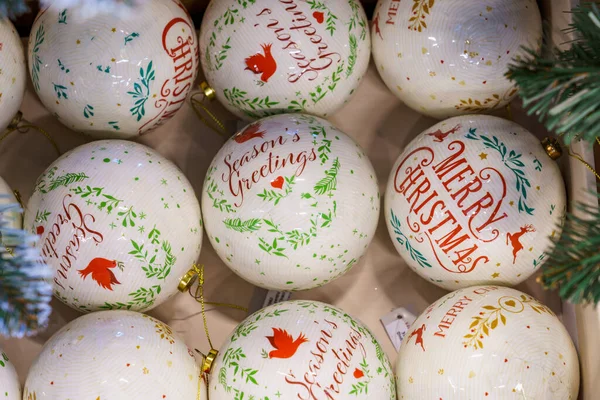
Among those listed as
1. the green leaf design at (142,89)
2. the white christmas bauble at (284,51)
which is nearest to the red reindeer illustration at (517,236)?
the white christmas bauble at (284,51)

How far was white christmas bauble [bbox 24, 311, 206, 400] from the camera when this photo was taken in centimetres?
101

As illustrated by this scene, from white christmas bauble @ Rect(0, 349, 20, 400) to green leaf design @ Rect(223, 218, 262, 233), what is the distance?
407mm

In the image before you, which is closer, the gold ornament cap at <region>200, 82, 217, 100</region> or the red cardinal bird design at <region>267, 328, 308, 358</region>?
the red cardinal bird design at <region>267, 328, 308, 358</region>

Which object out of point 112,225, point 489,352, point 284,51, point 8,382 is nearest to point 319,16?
point 284,51

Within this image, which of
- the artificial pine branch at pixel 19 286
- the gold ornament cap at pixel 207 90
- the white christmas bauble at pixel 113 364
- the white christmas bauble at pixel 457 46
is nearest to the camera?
the artificial pine branch at pixel 19 286

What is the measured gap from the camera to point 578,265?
720 millimetres

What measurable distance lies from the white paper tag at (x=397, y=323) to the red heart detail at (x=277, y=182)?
1.23 ft

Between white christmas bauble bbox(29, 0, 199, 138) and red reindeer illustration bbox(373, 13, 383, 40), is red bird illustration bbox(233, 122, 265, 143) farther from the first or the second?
red reindeer illustration bbox(373, 13, 383, 40)

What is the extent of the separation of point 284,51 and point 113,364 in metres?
0.57

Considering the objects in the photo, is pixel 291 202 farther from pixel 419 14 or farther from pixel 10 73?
pixel 10 73

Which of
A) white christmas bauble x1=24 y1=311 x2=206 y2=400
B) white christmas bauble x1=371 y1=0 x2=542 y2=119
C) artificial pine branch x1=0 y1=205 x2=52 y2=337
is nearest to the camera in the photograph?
artificial pine branch x1=0 y1=205 x2=52 y2=337

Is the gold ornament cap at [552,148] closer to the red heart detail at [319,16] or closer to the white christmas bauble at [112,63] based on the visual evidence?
the red heart detail at [319,16]

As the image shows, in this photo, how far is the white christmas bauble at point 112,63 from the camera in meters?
1.11

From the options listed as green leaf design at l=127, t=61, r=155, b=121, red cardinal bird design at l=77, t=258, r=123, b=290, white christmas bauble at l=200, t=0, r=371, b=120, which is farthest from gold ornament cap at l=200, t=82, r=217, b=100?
red cardinal bird design at l=77, t=258, r=123, b=290
